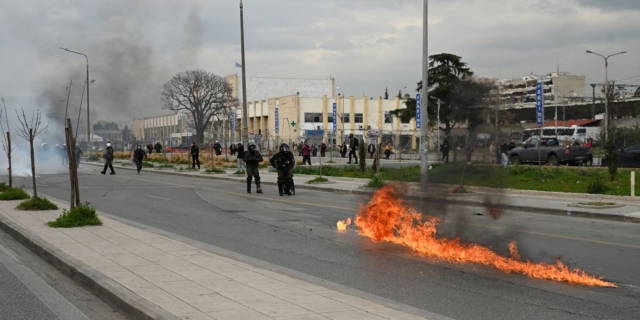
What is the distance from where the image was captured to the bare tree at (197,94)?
82787 mm

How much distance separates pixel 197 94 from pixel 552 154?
55.6 metres

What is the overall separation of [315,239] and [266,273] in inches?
180

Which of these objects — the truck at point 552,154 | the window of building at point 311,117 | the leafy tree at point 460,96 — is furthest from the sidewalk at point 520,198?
the window of building at point 311,117

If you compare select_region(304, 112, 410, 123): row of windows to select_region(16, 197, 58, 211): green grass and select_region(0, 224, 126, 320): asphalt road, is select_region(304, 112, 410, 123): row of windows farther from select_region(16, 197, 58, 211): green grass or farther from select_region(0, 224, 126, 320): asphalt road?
select_region(0, 224, 126, 320): asphalt road

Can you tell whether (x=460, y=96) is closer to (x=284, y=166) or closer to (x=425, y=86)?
(x=284, y=166)

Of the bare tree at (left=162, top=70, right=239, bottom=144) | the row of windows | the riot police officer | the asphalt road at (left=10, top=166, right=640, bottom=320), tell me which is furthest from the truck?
the row of windows

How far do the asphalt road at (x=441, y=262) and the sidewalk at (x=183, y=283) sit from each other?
3.39 feet

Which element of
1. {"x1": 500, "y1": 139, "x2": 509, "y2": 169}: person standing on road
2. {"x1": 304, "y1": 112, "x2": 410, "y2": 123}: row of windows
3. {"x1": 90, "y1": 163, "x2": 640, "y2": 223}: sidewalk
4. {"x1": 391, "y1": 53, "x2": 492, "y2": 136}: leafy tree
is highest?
{"x1": 304, "y1": 112, "x2": 410, "y2": 123}: row of windows

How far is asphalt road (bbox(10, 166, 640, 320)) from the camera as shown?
25.1ft

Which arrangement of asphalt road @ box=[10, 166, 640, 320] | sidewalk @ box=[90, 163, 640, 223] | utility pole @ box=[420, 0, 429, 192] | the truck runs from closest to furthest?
asphalt road @ box=[10, 166, 640, 320]
sidewalk @ box=[90, 163, 640, 223]
utility pole @ box=[420, 0, 429, 192]
the truck

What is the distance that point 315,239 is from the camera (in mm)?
13188

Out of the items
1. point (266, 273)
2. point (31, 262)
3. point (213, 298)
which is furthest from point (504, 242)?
point (31, 262)

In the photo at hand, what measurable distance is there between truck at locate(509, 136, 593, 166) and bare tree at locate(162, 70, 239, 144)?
49.5m

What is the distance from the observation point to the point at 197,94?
84.8 metres
